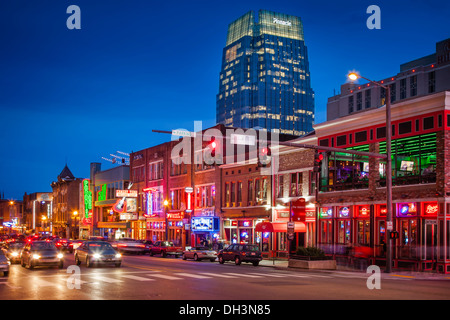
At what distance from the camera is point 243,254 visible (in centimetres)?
3678

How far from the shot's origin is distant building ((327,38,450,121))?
413 ft

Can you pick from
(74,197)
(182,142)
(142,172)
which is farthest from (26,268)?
(74,197)

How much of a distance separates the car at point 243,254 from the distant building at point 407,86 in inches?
3381

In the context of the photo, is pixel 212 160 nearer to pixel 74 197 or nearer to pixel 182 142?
pixel 182 142

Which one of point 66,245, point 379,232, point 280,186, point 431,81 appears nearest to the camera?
point 379,232

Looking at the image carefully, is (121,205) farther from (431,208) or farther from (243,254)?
(431,208)

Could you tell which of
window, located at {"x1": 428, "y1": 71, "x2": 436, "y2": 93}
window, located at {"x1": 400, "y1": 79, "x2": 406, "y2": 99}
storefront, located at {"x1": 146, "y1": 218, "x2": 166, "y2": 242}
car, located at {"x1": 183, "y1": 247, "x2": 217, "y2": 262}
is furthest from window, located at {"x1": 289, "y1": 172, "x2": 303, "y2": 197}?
window, located at {"x1": 400, "y1": 79, "x2": 406, "y2": 99}

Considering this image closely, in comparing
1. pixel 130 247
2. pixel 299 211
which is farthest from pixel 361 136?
pixel 130 247

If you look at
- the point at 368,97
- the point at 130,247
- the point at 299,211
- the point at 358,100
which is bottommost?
the point at 130,247

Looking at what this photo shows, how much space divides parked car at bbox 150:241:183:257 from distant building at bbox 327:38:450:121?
7845 centimetres

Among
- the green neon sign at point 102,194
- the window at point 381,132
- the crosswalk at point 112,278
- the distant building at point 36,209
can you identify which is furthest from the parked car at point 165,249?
the distant building at point 36,209

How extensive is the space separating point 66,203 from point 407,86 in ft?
290

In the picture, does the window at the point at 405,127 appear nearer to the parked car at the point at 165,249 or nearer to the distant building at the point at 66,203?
the parked car at the point at 165,249

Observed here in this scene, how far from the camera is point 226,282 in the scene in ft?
72.2
